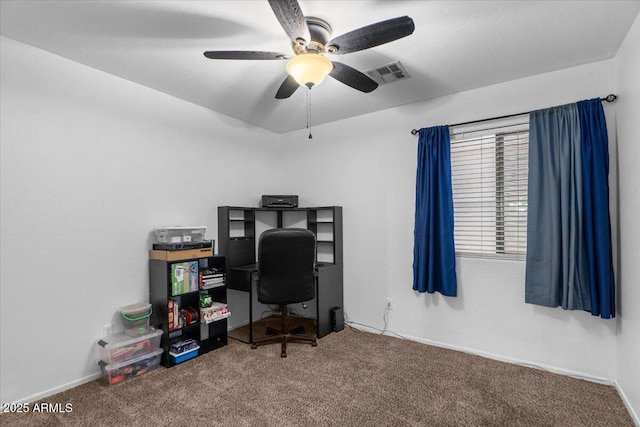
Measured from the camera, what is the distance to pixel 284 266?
9.09 ft

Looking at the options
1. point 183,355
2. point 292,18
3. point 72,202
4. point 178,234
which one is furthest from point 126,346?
point 292,18

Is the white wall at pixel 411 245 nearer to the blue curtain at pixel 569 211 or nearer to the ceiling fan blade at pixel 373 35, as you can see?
the blue curtain at pixel 569 211

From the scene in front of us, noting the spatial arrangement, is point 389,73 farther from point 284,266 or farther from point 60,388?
point 60,388

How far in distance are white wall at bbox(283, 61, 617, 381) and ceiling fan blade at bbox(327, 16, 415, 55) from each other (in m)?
1.18

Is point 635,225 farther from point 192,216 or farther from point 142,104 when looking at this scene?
point 142,104

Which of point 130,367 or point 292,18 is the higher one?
point 292,18

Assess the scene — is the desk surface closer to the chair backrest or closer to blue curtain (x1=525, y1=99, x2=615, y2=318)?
the chair backrest

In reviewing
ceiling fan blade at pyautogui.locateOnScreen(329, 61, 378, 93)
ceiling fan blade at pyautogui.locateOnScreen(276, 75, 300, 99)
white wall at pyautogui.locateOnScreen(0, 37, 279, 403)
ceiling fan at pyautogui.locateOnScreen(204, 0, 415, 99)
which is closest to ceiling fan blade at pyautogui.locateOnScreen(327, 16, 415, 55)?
ceiling fan at pyautogui.locateOnScreen(204, 0, 415, 99)

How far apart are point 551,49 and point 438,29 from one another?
35.8 inches

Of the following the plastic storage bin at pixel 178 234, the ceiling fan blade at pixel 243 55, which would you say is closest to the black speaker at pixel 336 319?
the plastic storage bin at pixel 178 234

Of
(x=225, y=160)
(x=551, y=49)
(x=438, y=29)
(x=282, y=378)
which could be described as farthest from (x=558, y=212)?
(x=225, y=160)

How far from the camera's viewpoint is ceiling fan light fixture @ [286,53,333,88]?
1.80 meters

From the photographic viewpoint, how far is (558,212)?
7.66 feet

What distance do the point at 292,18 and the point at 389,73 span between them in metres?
1.28
